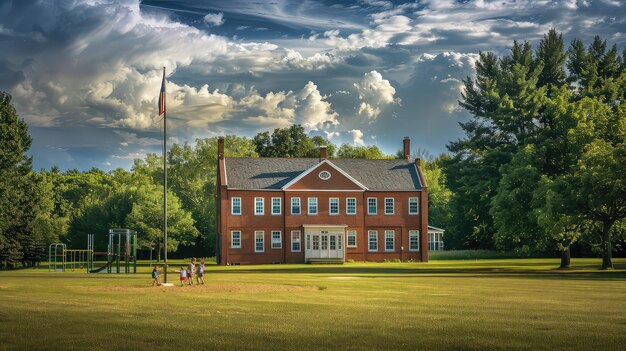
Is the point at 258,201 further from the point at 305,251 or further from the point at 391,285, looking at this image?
the point at 391,285

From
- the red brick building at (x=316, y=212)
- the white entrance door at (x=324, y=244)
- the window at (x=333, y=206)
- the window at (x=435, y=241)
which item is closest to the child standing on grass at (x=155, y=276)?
the red brick building at (x=316, y=212)

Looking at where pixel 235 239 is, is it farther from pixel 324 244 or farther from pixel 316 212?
pixel 324 244

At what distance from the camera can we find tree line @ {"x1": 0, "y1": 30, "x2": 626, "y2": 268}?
5150 cm

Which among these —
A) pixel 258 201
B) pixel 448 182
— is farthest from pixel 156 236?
pixel 448 182

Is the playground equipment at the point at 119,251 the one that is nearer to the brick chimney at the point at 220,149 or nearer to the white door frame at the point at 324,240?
the brick chimney at the point at 220,149

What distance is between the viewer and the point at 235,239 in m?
72.7

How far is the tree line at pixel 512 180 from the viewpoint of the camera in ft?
169

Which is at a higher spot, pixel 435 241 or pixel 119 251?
pixel 435 241

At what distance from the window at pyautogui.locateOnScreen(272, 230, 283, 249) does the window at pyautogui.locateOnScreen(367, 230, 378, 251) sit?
849cm

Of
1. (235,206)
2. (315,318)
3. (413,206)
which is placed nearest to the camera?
(315,318)

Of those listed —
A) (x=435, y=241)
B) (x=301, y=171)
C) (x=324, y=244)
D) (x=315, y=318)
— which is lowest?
(x=315, y=318)

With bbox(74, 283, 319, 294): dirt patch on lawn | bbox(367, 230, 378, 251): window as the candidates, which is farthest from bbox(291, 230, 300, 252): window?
bbox(74, 283, 319, 294): dirt patch on lawn

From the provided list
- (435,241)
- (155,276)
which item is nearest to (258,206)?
(155,276)

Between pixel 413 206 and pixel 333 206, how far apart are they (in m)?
7.85
